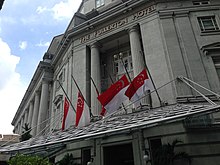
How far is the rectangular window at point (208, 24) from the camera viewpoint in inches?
600

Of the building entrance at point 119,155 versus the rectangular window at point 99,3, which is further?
the rectangular window at point 99,3

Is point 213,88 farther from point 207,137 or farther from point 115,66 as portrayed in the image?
point 115,66

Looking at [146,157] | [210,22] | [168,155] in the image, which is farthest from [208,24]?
[146,157]

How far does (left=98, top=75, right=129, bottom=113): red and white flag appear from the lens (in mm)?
11539

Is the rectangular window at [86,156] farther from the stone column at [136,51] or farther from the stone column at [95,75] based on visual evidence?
the stone column at [136,51]

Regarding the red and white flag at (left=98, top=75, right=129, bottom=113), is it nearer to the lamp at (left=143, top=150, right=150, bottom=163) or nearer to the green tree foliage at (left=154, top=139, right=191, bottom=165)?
the lamp at (left=143, top=150, right=150, bottom=163)

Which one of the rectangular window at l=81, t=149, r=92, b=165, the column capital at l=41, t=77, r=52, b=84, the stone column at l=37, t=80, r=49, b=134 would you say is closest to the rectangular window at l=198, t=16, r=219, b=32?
the rectangular window at l=81, t=149, r=92, b=165

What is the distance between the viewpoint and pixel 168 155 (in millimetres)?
Result: 10070

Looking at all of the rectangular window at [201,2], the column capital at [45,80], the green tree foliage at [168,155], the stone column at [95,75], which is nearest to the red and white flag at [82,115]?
the stone column at [95,75]

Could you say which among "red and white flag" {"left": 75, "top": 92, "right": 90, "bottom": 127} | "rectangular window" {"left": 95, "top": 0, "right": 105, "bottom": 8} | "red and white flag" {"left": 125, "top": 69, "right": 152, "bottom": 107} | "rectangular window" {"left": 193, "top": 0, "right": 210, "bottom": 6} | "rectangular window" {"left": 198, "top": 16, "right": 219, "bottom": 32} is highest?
"rectangular window" {"left": 95, "top": 0, "right": 105, "bottom": 8}

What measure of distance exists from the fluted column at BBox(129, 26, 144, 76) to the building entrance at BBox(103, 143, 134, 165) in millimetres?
5449

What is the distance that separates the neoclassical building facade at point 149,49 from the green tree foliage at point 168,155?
33.1 inches

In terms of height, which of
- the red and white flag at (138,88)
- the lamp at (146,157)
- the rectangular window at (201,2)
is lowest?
the lamp at (146,157)

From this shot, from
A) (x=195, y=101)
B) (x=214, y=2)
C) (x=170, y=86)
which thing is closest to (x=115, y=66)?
(x=170, y=86)
